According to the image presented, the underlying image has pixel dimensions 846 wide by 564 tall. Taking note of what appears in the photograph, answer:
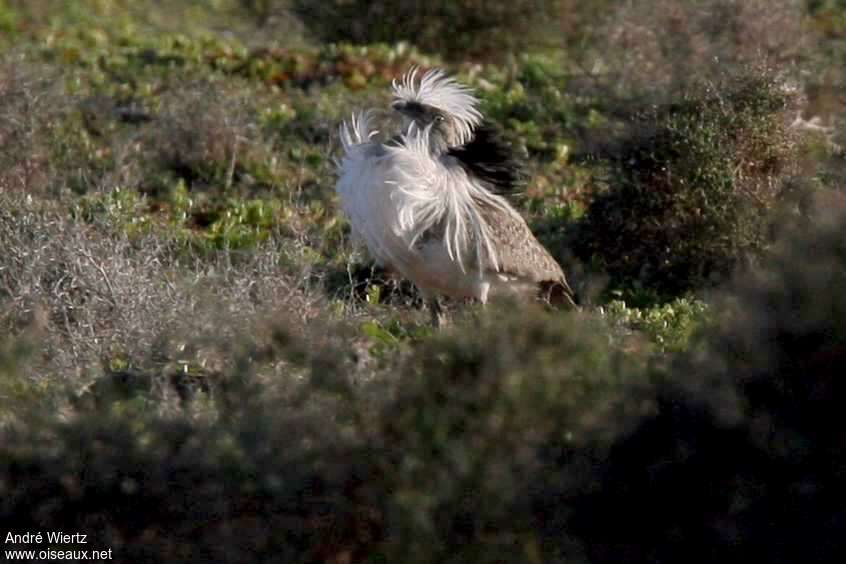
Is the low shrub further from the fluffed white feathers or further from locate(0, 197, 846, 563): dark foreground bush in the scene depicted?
the fluffed white feathers

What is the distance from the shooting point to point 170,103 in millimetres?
11953

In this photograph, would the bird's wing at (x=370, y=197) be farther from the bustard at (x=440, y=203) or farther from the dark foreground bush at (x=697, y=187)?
the dark foreground bush at (x=697, y=187)

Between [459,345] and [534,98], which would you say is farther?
[534,98]

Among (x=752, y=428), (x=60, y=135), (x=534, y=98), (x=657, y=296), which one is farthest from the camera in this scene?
(x=534, y=98)

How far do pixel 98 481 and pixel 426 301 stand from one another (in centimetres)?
298

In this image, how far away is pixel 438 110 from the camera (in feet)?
28.2

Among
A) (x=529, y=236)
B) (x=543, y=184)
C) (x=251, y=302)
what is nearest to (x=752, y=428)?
(x=251, y=302)

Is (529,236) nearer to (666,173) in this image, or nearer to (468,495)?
(666,173)

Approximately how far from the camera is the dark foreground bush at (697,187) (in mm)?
9656

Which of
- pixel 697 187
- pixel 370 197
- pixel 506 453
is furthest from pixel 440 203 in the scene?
pixel 506 453

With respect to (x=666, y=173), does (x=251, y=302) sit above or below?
below

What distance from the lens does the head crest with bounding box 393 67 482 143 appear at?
8641 mm

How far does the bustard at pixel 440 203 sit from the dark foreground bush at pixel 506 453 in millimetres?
2255

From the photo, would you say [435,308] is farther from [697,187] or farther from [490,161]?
[697,187]
